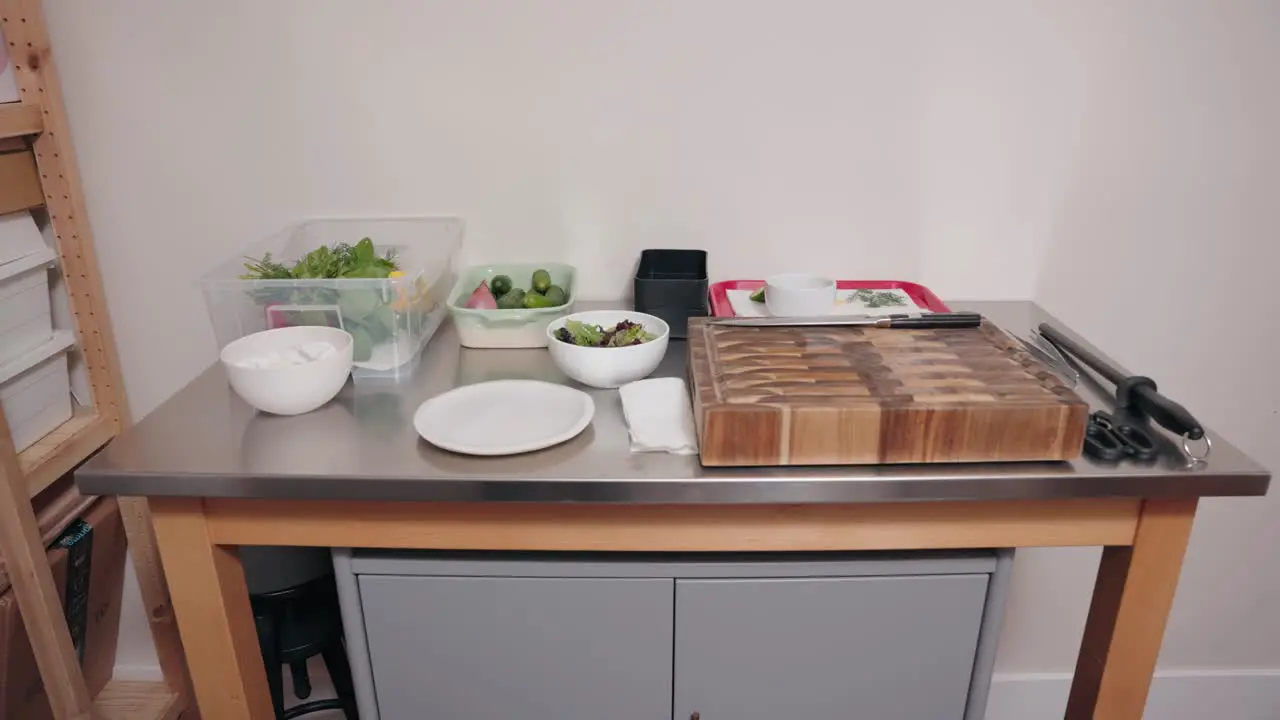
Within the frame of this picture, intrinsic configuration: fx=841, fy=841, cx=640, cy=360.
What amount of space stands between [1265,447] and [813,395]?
1.14 metres

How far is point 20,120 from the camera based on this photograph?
127 cm

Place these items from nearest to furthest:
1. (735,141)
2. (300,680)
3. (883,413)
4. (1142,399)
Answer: (883,413), (1142,399), (735,141), (300,680)

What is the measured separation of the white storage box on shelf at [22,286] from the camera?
50.4 inches

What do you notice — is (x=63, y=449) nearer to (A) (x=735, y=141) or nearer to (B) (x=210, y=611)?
(B) (x=210, y=611)

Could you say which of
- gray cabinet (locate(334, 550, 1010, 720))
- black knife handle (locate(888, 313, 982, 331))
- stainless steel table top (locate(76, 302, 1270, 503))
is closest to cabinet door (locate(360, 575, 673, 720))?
gray cabinet (locate(334, 550, 1010, 720))

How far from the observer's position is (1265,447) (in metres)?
A: 1.56

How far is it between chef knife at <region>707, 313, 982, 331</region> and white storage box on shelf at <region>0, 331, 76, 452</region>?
3.57 feet

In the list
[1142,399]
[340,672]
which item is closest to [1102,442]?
[1142,399]

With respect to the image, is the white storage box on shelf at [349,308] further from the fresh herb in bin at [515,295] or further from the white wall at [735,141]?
the white wall at [735,141]

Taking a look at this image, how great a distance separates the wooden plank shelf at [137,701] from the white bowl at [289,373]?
34.6 inches

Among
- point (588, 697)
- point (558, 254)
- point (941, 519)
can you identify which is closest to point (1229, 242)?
point (941, 519)

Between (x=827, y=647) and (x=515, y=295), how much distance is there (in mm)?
692

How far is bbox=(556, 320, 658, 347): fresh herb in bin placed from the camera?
118 cm

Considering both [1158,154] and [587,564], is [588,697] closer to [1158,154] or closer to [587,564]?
[587,564]
